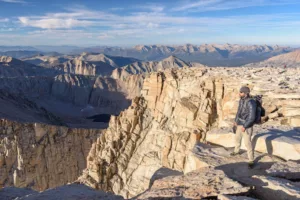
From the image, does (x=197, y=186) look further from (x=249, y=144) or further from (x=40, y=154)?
(x=40, y=154)

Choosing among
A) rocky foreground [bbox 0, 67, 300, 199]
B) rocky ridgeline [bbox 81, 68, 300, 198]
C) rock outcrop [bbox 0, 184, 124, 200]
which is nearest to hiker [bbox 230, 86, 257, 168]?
rocky foreground [bbox 0, 67, 300, 199]

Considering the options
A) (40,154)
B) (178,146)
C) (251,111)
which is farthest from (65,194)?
(40,154)

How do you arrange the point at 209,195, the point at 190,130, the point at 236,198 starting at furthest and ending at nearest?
the point at 190,130 → the point at 209,195 → the point at 236,198

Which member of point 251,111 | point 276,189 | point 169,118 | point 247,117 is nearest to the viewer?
point 276,189

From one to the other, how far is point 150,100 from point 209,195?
24.1 m

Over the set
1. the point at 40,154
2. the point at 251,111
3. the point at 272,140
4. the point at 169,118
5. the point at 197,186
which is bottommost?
the point at 40,154

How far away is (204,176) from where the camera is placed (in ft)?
26.2

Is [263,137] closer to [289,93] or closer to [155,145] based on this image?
[289,93]

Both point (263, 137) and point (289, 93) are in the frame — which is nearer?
point (263, 137)

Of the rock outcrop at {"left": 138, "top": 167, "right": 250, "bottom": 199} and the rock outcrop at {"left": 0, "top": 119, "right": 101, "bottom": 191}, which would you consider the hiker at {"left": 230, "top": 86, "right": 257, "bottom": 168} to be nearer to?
the rock outcrop at {"left": 138, "top": 167, "right": 250, "bottom": 199}

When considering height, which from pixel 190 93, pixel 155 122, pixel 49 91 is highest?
pixel 190 93

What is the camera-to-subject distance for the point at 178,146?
23.3m

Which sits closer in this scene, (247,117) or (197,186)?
(197,186)

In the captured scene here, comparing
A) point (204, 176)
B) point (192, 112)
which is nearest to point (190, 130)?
point (192, 112)
